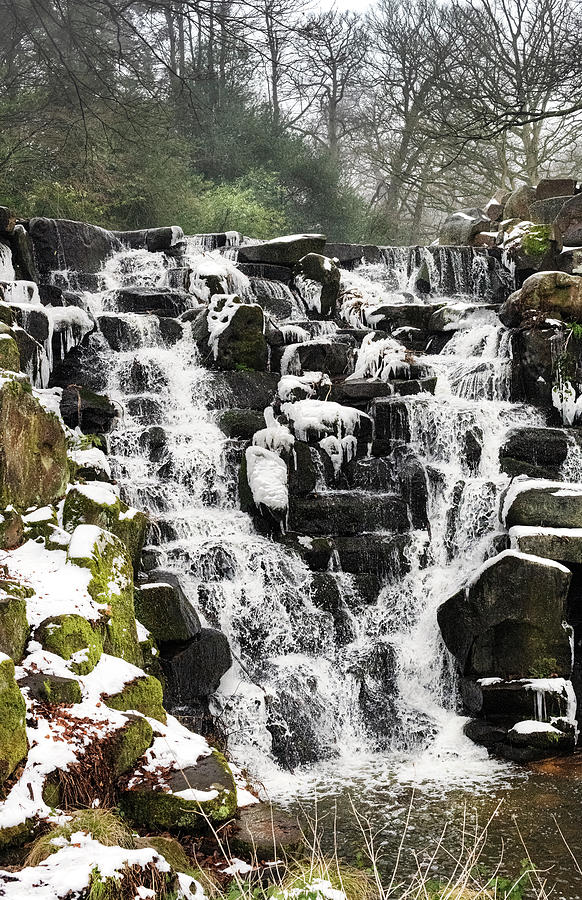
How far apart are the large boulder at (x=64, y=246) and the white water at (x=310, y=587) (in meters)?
3.59

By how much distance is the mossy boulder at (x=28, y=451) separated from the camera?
6164 mm

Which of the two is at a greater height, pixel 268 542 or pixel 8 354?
pixel 8 354

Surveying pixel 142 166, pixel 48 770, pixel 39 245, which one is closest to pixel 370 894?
pixel 48 770

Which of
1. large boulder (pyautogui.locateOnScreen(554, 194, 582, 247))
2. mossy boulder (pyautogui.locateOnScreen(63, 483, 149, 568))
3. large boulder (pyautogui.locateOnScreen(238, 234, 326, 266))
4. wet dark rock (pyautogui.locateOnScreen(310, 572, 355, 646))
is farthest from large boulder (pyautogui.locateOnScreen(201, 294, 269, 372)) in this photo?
large boulder (pyautogui.locateOnScreen(554, 194, 582, 247))

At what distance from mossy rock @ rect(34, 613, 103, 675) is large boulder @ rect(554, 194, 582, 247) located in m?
12.9

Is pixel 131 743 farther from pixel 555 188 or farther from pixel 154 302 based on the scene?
pixel 555 188

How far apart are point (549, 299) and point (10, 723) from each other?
1019 cm

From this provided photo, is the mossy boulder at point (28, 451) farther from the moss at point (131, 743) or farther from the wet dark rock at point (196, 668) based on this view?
the moss at point (131, 743)

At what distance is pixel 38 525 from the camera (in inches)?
239

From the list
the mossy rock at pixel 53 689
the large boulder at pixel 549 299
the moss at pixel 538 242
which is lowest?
the mossy rock at pixel 53 689

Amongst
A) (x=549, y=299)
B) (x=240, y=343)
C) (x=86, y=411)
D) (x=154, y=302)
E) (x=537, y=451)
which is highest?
(x=154, y=302)

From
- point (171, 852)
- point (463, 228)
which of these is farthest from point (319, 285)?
point (171, 852)

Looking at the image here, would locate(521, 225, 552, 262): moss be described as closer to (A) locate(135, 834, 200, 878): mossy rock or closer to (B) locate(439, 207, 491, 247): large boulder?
(B) locate(439, 207, 491, 247): large boulder

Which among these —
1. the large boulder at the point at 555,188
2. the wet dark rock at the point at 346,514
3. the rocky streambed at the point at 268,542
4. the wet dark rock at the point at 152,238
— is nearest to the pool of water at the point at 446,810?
the rocky streambed at the point at 268,542
